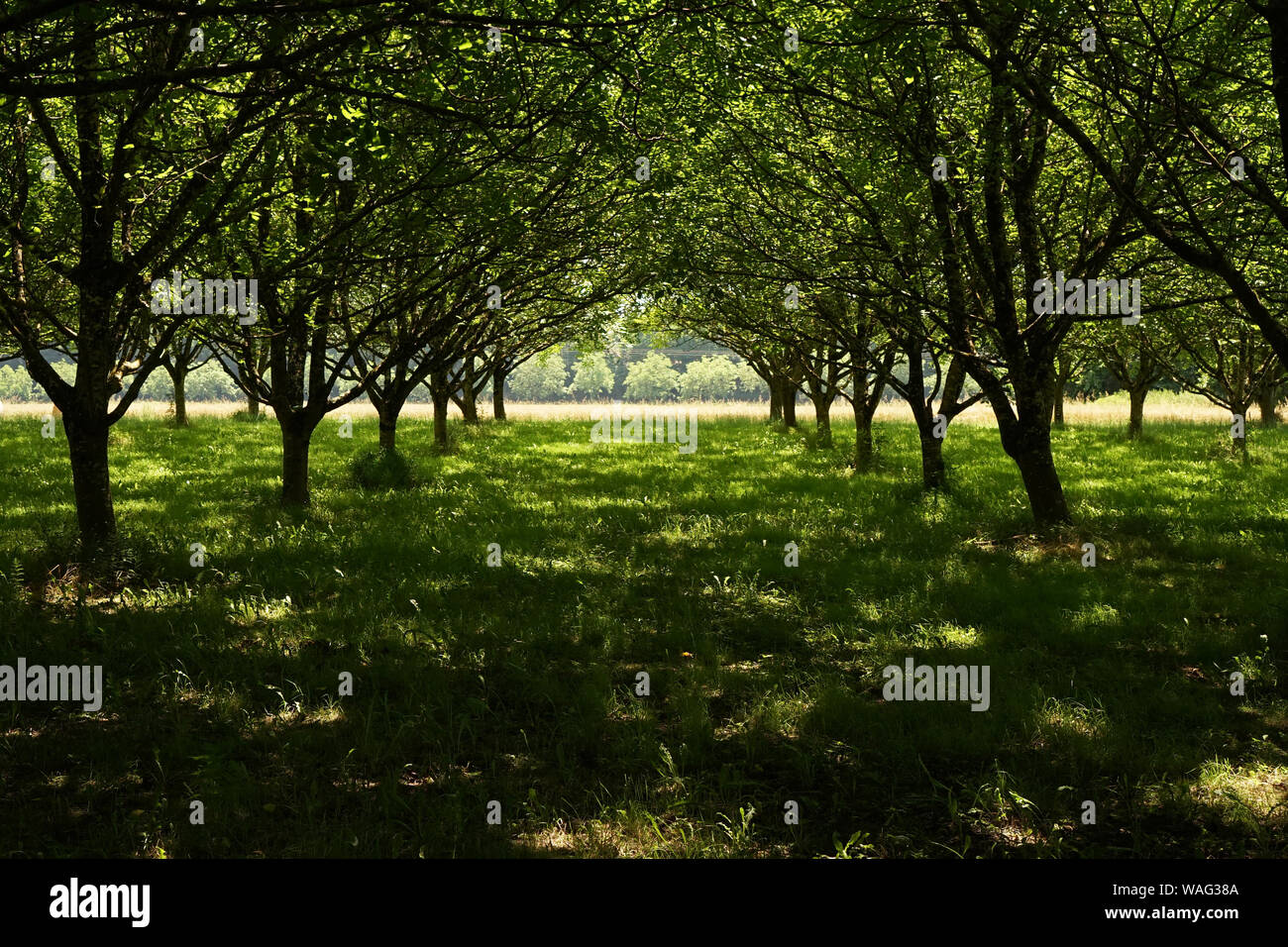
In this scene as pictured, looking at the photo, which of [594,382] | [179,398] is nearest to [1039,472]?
[179,398]

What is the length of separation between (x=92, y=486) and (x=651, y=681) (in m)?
6.60

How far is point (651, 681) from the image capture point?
21.9ft

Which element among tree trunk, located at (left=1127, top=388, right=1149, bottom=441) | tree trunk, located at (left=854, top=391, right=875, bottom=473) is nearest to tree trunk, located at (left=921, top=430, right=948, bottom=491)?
tree trunk, located at (left=854, top=391, right=875, bottom=473)

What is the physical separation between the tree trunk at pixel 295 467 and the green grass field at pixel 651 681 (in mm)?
326

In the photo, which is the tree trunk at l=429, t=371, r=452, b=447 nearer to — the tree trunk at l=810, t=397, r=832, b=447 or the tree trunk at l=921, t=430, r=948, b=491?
the tree trunk at l=810, t=397, r=832, b=447

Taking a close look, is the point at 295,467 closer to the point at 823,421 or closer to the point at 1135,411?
the point at 823,421

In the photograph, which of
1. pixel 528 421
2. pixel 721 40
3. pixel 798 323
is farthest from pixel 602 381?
pixel 721 40

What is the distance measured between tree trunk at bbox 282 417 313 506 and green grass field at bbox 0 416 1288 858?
12.8 inches

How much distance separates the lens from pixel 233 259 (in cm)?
933

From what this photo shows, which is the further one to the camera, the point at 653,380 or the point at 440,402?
the point at 653,380

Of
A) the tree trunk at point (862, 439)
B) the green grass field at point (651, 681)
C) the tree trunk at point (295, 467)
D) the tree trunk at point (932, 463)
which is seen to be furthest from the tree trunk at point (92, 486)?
the tree trunk at point (862, 439)

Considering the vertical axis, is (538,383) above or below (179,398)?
above

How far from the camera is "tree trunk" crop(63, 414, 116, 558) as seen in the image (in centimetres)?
884

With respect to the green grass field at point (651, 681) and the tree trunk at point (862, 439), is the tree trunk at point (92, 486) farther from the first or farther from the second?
the tree trunk at point (862, 439)
